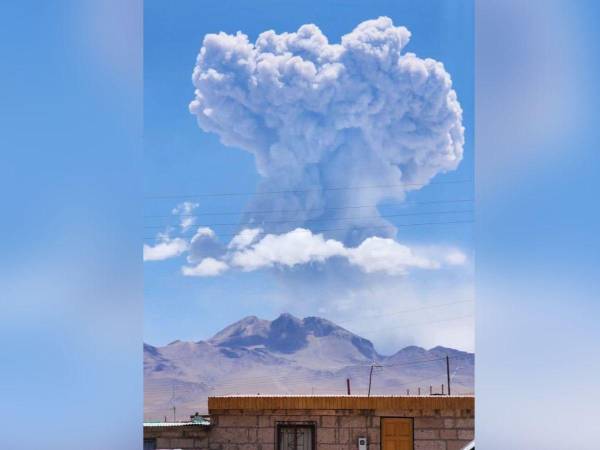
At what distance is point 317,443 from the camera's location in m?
7.74

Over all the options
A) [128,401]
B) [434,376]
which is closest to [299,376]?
[434,376]

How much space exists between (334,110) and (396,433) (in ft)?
84.6

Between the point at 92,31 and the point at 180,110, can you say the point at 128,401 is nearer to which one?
the point at 92,31

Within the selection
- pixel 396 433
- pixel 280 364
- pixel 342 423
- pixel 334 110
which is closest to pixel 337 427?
pixel 342 423

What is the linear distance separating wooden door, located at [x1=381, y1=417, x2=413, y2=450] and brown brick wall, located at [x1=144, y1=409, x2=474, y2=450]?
0.05 meters

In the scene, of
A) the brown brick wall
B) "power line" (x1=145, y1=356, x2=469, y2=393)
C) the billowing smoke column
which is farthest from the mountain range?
the brown brick wall

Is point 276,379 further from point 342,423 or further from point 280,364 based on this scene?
point 342,423

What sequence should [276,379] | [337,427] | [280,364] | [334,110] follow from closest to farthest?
[337,427], [334,110], [276,379], [280,364]

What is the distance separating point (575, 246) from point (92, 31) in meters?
0.91

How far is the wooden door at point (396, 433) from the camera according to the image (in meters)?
7.73

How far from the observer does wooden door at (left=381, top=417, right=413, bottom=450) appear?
305 inches

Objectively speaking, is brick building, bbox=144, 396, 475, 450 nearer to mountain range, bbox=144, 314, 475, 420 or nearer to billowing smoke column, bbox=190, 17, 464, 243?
billowing smoke column, bbox=190, 17, 464, 243

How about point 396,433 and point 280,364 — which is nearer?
point 396,433

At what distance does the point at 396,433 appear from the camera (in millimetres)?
7773
